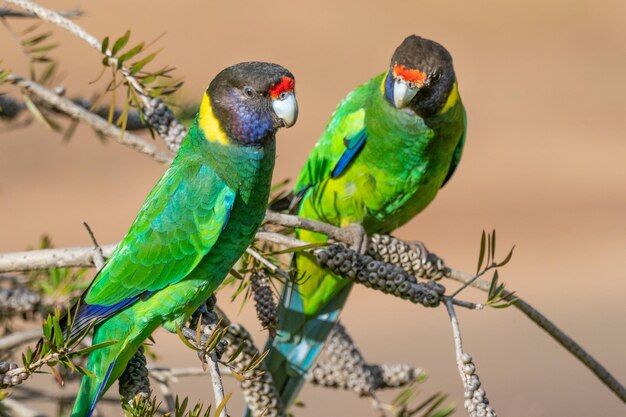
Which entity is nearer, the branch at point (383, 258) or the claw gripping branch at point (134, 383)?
the claw gripping branch at point (134, 383)

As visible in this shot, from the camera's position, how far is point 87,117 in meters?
2.59

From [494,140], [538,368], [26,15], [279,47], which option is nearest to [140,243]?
[26,15]

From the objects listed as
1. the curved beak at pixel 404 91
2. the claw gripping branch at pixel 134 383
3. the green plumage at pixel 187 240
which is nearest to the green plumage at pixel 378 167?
the curved beak at pixel 404 91

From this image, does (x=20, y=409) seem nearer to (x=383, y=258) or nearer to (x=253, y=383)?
(x=253, y=383)

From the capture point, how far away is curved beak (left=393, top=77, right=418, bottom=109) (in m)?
3.12

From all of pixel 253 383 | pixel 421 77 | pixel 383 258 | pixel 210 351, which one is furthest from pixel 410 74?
pixel 210 351

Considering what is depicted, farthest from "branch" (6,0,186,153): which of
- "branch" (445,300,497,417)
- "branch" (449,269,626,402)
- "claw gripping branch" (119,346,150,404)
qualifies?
"branch" (445,300,497,417)

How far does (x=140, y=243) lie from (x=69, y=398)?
2.05 feet

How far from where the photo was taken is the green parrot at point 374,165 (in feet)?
10.4

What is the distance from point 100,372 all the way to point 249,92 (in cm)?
81

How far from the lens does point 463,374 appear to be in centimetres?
202

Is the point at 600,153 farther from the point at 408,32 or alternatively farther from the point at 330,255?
the point at 330,255

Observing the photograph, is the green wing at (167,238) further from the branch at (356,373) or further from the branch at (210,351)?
the branch at (356,373)

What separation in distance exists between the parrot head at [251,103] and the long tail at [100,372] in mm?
618
